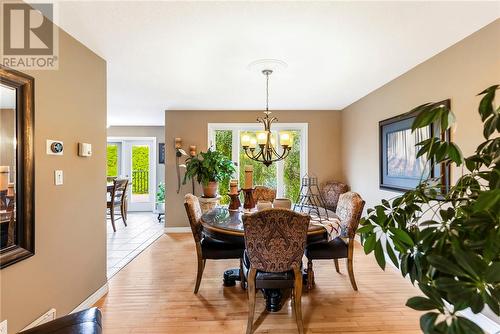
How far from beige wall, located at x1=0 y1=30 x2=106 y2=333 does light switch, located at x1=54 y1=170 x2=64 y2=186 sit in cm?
4

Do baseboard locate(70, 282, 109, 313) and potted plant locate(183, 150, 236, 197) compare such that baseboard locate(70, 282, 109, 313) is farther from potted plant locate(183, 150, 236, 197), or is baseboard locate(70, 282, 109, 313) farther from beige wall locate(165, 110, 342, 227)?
beige wall locate(165, 110, 342, 227)

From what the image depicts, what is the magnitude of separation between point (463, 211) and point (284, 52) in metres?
2.06

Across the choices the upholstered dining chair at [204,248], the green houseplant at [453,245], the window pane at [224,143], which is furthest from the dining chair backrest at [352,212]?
the window pane at [224,143]

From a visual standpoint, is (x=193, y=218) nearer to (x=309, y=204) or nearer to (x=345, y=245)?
(x=309, y=204)

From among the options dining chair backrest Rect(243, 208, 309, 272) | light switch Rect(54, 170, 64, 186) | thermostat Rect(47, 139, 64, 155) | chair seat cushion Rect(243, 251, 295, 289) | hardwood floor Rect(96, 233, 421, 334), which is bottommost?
hardwood floor Rect(96, 233, 421, 334)

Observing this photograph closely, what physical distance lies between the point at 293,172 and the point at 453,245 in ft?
14.4

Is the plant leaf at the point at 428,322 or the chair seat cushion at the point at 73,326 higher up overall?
the plant leaf at the point at 428,322

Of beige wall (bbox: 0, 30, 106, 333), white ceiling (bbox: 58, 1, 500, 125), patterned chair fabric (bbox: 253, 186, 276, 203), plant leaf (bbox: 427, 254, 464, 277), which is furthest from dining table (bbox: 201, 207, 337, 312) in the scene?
white ceiling (bbox: 58, 1, 500, 125)

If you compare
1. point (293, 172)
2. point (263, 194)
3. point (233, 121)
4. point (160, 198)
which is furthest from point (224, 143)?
point (160, 198)

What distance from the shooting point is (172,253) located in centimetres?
378

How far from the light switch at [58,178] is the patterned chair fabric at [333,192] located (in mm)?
3894

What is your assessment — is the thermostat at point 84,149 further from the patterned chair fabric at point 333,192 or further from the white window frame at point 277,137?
the patterned chair fabric at point 333,192

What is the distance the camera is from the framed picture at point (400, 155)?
2.77 m

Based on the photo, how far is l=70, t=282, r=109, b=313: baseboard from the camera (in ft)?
7.29
